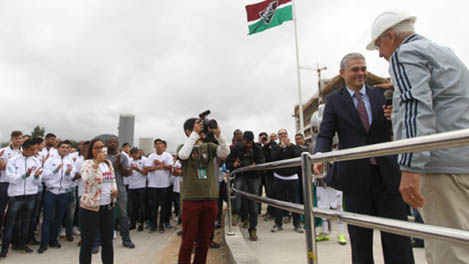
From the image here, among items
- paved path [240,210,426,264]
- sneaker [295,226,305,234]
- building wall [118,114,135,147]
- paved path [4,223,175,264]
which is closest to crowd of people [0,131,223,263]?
paved path [4,223,175,264]

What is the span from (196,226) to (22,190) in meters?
3.89

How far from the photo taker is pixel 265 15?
526 inches

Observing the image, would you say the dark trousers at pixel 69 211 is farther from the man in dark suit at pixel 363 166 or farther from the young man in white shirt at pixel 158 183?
the man in dark suit at pixel 363 166

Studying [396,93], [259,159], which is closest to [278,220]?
[259,159]

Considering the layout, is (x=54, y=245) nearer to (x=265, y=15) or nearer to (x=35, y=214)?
(x=35, y=214)

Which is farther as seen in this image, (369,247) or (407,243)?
(369,247)

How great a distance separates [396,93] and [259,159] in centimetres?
420

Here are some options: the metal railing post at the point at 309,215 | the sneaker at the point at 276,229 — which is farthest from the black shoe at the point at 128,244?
the metal railing post at the point at 309,215

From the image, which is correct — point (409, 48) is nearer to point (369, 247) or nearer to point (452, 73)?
point (452, 73)

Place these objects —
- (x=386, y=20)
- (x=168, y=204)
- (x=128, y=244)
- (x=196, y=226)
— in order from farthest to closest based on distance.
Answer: (x=168, y=204) → (x=128, y=244) → (x=196, y=226) → (x=386, y=20)

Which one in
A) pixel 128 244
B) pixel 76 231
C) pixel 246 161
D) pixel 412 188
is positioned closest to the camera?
pixel 412 188

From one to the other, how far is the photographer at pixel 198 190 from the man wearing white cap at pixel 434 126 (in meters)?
2.18

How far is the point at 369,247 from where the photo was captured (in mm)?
1978

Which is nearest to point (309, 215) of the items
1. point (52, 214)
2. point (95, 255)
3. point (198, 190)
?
Result: point (198, 190)
